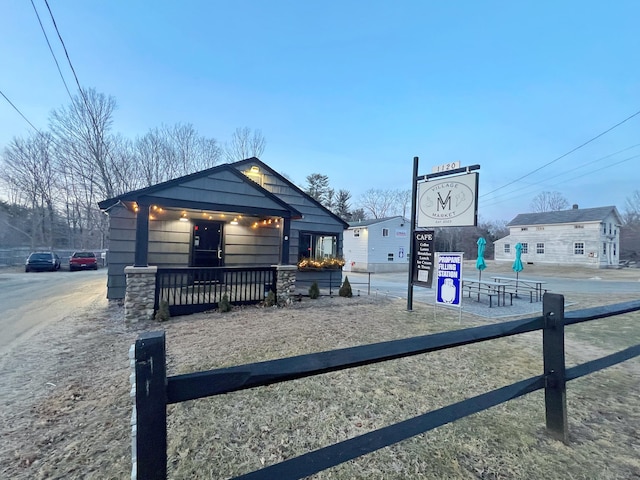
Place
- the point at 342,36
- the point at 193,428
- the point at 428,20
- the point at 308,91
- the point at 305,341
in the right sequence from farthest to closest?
1. the point at 308,91
2. the point at 342,36
3. the point at 428,20
4. the point at 305,341
5. the point at 193,428

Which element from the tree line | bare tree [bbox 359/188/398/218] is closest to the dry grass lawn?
the tree line

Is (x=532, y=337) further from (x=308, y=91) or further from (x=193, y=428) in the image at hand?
(x=308, y=91)

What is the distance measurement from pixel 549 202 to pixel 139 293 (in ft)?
200

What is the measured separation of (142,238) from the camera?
6.15m

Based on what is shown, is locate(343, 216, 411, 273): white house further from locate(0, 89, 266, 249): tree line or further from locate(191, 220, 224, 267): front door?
locate(191, 220, 224, 267): front door

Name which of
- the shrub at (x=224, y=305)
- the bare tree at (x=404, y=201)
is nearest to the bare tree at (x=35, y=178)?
the shrub at (x=224, y=305)

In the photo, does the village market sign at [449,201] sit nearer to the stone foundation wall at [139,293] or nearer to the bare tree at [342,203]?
the stone foundation wall at [139,293]

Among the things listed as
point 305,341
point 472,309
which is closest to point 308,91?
point 472,309

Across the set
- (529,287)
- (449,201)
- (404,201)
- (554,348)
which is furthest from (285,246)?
(404,201)

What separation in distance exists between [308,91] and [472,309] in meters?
15.1

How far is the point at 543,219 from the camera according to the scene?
2980cm

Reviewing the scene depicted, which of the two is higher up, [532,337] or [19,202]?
[19,202]

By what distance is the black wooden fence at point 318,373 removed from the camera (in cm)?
81

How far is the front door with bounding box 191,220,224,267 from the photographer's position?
363 inches
